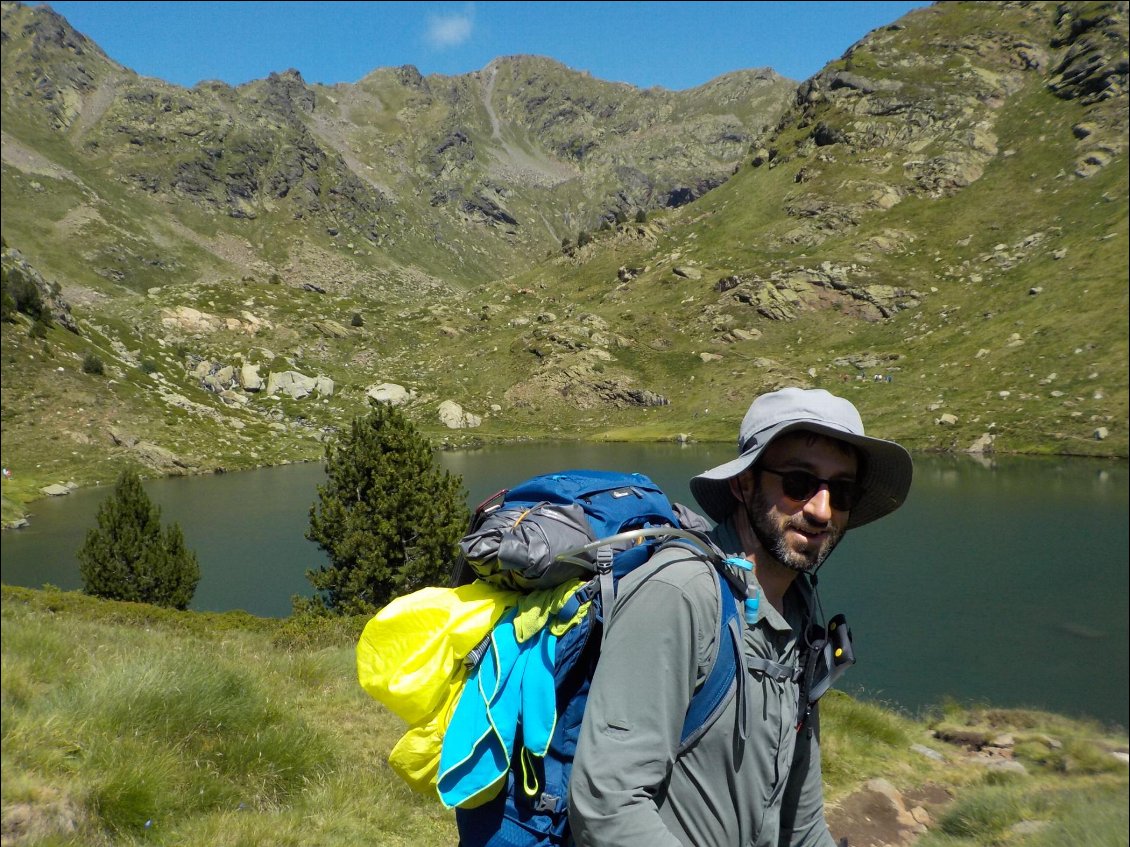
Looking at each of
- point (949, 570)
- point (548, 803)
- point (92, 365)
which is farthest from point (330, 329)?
point (548, 803)

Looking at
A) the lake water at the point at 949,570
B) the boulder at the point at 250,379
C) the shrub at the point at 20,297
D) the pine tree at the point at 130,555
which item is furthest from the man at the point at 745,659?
the boulder at the point at 250,379

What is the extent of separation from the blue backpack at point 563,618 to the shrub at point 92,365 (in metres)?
75.3

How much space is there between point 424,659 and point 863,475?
2.01m

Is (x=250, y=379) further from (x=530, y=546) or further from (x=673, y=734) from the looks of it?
(x=673, y=734)

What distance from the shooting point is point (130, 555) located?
2098 cm

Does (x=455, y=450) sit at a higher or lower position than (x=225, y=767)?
higher

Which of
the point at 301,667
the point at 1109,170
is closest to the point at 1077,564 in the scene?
the point at 301,667

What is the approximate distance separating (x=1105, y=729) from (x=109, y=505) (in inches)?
1132

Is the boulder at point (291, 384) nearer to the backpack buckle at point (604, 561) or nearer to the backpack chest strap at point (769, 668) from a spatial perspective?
the backpack buckle at point (604, 561)

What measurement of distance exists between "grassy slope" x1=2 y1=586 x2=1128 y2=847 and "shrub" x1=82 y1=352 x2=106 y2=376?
2556 inches

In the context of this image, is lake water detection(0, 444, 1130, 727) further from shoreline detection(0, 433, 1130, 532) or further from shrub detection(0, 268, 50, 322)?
shrub detection(0, 268, 50, 322)

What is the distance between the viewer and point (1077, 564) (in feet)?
93.9

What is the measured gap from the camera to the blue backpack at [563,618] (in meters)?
2.08

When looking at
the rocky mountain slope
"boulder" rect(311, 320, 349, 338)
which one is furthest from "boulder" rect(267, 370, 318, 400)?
"boulder" rect(311, 320, 349, 338)
